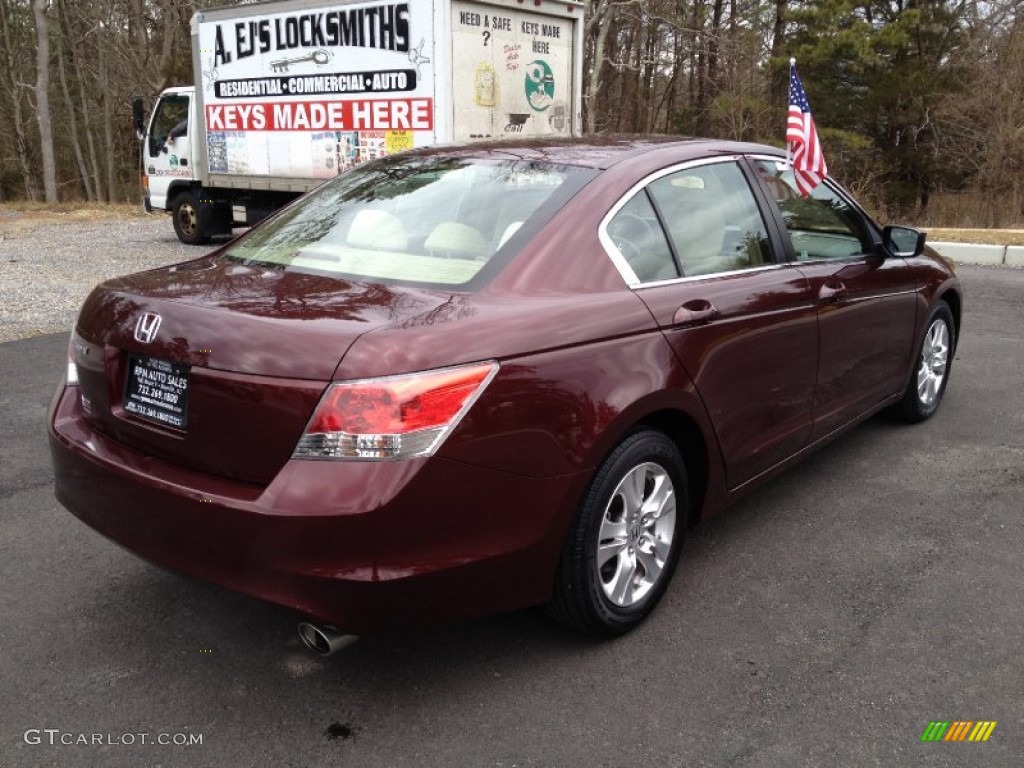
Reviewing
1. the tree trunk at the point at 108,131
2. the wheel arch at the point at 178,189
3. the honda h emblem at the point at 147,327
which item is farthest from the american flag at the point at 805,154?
the tree trunk at the point at 108,131

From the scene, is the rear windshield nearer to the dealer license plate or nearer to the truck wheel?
the dealer license plate

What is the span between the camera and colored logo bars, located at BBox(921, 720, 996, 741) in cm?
260

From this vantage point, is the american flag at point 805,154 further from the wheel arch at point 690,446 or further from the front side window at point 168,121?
the front side window at point 168,121

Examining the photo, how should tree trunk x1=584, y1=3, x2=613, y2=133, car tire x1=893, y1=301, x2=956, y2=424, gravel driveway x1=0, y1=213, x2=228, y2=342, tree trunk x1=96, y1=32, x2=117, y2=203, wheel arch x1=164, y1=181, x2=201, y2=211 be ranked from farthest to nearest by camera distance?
tree trunk x1=96, y1=32, x2=117, y2=203
tree trunk x1=584, y1=3, x2=613, y2=133
wheel arch x1=164, y1=181, x2=201, y2=211
gravel driveway x1=0, y1=213, x2=228, y2=342
car tire x1=893, y1=301, x2=956, y2=424

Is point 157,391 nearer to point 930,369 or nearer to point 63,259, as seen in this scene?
point 930,369

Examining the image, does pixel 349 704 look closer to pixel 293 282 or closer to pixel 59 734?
pixel 59 734

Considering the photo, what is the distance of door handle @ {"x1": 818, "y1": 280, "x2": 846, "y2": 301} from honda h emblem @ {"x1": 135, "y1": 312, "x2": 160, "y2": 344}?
8.54ft

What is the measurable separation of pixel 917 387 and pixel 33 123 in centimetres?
3903

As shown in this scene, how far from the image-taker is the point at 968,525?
159 inches

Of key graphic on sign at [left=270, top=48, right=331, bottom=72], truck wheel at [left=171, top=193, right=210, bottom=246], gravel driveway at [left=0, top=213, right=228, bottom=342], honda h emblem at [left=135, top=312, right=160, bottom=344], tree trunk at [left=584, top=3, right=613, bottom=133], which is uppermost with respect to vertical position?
tree trunk at [left=584, top=3, right=613, bottom=133]

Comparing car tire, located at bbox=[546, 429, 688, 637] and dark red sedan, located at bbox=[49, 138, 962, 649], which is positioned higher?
dark red sedan, located at bbox=[49, 138, 962, 649]

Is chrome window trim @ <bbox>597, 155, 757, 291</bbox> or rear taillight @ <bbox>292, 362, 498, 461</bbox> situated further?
chrome window trim @ <bbox>597, 155, 757, 291</bbox>

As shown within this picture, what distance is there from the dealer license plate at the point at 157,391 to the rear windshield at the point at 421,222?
2.08ft

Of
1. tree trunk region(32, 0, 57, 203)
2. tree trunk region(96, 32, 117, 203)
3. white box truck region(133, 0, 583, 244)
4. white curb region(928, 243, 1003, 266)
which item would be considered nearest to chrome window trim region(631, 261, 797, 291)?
white box truck region(133, 0, 583, 244)
